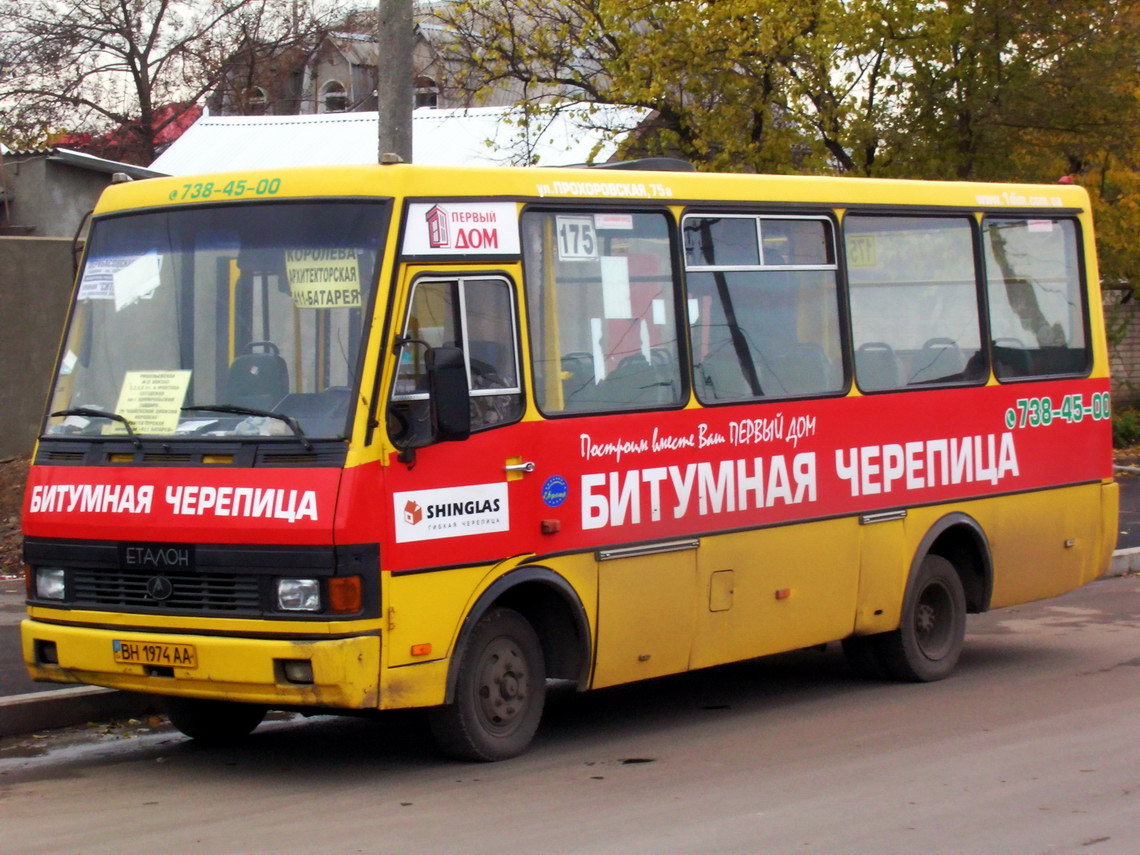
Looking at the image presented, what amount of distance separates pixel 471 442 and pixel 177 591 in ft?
4.85

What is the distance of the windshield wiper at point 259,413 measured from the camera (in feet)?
23.2

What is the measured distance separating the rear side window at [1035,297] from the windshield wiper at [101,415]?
231 inches

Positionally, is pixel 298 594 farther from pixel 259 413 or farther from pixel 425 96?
pixel 425 96

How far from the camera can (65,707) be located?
8695 millimetres

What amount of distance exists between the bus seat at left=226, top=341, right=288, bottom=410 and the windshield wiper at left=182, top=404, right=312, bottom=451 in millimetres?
28

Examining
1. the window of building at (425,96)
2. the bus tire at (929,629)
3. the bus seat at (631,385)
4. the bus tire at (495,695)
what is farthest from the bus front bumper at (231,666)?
the window of building at (425,96)

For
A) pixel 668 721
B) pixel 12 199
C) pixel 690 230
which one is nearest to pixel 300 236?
pixel 690 230

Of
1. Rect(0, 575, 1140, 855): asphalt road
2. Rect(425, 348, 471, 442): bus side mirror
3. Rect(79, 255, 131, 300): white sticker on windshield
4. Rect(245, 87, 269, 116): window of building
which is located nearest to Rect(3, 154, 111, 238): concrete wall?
Rect(0, 575, 1140, 855): asphalt road

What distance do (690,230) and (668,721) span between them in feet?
8.96

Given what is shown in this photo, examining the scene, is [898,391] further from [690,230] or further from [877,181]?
[690,230]

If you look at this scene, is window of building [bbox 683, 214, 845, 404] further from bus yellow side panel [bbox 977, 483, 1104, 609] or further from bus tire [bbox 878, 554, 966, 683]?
bus yellow side panel [bbox 977, 483, 1104, 609]

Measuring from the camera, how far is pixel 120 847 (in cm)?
620

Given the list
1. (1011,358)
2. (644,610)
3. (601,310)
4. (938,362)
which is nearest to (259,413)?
(601,310)

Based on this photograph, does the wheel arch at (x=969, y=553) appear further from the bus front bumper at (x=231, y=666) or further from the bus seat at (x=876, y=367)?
the bus front bumper at (x=231, y=666)
